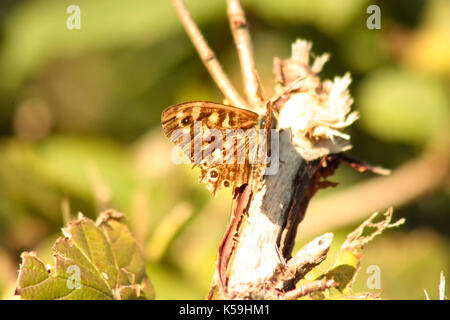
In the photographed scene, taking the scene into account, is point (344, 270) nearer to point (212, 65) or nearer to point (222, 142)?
point (222, 142)

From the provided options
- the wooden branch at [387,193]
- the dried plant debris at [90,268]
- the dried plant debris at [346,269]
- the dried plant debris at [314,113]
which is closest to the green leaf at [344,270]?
the dried plant debris at [346,269]

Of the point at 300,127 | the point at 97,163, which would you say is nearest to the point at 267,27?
the point at 97,163

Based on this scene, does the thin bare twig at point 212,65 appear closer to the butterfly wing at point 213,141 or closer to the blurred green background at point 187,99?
the butterfly wing at point 213,141

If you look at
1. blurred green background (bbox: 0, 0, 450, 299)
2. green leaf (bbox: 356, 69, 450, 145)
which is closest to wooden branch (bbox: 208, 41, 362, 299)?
blurred green background (bbox: 0, 0, 450, 299)

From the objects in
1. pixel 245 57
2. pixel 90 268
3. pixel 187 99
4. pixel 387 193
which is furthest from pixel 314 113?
pixel 187 99

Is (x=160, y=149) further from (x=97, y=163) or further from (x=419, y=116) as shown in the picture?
(x=419, y=116)

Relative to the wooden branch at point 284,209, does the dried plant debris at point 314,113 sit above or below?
above
